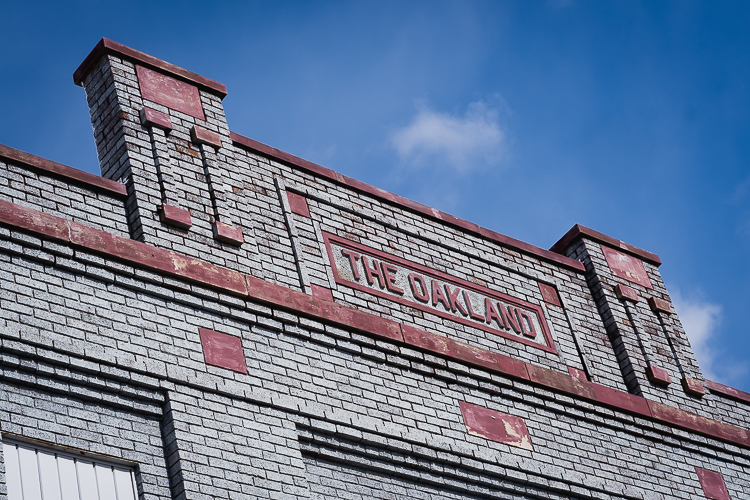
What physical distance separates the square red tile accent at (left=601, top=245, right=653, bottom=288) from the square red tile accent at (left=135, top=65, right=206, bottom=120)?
5.10 meters

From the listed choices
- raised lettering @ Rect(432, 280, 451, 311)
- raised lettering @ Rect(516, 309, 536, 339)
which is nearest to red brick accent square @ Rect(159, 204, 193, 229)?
raised lettering @ Rect(432, 280, 451, 311)

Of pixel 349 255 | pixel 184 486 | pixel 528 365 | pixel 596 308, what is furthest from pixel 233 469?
pixel 596 308

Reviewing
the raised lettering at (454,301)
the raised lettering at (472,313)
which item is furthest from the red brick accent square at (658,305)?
the raised lettering at (454,301)

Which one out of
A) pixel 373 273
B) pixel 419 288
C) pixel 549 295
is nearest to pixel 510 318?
pixel 549 295

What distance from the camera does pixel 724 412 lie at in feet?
39.3

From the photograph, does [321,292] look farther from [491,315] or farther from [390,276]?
[491,315]

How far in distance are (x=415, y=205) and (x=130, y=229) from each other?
10.9ft

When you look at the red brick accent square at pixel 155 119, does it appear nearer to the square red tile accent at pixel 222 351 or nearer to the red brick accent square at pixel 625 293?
the square red tile accent at pixel 222 351

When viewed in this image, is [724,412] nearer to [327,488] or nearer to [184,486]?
[327,488]

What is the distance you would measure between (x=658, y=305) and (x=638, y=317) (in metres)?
0.43

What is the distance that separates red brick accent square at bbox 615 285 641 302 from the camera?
39.7ft

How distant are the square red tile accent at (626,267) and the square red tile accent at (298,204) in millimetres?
4040

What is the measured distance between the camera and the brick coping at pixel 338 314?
789cm

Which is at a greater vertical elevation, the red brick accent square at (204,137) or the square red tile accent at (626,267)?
the red brick accent square at (204,137)
